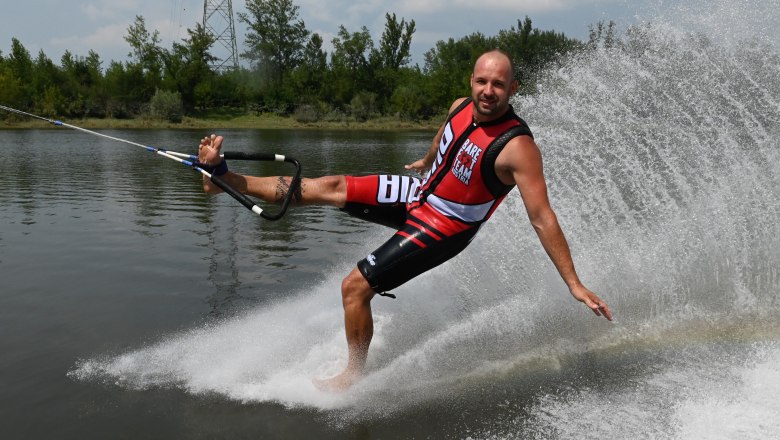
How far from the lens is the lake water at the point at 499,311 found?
15.0ft

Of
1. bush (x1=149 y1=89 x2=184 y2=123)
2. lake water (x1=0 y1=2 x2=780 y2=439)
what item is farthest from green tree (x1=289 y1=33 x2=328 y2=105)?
lake water (x1=0 y1=2 x2=780 y2=439)

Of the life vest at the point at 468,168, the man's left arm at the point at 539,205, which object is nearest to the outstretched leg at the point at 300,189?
the life vest at the point at 468,168

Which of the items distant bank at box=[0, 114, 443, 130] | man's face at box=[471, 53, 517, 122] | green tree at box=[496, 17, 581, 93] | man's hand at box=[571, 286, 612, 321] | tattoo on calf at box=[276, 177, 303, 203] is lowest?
distant bank at box=[0, 114, 443, 130]

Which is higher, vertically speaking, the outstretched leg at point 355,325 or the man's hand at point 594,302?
the man's hand at point 594,302

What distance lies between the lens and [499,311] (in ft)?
21.1

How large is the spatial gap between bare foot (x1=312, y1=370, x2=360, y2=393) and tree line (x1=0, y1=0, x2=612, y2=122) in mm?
70214

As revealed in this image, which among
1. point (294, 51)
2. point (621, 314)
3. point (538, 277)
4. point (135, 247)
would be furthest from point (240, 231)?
point (294, 51)

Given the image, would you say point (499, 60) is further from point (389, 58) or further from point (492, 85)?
point (389, 58)

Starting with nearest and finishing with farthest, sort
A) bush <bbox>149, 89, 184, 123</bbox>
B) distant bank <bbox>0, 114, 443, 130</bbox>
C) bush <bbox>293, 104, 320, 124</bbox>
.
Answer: distant bank <bbox>0, 114, 443, 130</bbox> < bush <bbox>149, 89, 184, 123</bbox> < bush <bbox>293, 104, 320, 124</bbox>

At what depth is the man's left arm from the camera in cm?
426

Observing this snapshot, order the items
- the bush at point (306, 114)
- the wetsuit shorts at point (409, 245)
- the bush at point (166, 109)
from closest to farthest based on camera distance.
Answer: the wetsuit shorts at point (409, 245) → the bush at point (166, 109) → the bush at point (306, 114)

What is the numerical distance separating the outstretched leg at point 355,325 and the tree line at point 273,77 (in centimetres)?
7013

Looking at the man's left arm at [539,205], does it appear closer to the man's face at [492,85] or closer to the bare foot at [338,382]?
the man's face at [492,85]

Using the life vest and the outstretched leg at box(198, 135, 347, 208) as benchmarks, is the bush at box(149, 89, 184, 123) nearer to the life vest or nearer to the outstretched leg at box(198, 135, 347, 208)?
the outstretched leg at box(198, 135, 347, 208)
